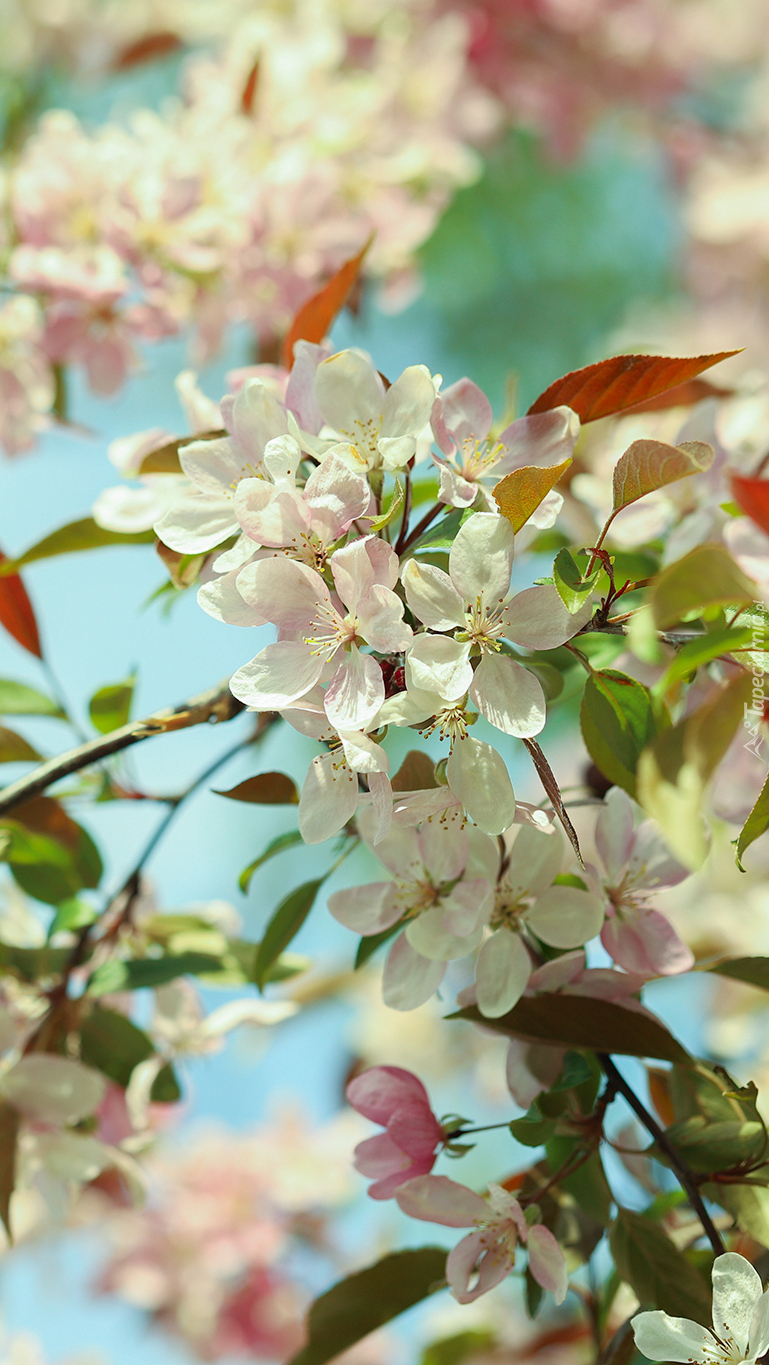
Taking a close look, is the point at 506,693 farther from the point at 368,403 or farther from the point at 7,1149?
the point at 7,1149

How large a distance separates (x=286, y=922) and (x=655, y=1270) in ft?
0.68

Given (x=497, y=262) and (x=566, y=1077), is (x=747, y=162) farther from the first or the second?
(x=566, y=1077)

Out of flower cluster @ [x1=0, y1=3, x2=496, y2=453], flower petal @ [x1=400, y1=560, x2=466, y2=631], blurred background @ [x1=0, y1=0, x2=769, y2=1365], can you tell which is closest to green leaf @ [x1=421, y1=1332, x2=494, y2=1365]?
blurred background @ [x1=0, y1=0, x2=769, y2=1365]

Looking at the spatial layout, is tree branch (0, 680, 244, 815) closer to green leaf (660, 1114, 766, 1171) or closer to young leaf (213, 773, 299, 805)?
young leaf (213, 773, 299, 805)

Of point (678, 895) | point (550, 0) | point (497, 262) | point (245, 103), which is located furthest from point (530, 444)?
point (497, 262)

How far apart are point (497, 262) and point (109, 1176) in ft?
7.70

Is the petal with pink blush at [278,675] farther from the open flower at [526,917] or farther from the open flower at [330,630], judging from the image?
the open flower at [526,917]

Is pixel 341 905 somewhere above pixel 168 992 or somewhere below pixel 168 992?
above

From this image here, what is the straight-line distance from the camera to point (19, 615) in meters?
0.56

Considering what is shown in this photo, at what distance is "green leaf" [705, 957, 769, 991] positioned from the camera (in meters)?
0.42

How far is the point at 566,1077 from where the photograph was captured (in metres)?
0.39

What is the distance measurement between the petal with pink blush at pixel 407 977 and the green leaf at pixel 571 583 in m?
0.16

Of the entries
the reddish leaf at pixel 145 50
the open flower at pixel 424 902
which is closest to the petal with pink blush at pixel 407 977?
the open flower at pixel 424 902

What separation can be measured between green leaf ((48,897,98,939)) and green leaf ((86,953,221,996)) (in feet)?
0.09
